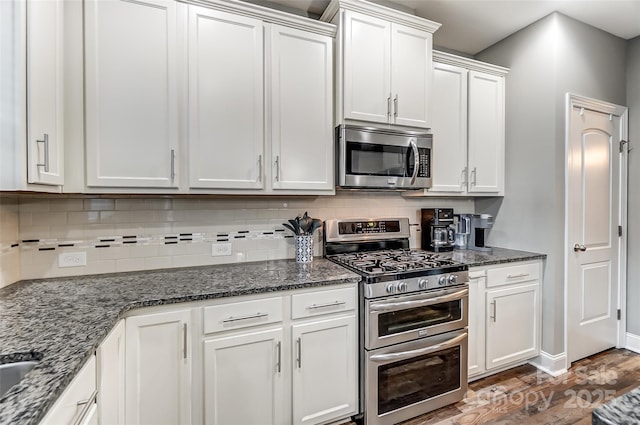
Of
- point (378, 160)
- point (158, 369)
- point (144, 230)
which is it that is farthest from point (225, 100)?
point (158, 369)

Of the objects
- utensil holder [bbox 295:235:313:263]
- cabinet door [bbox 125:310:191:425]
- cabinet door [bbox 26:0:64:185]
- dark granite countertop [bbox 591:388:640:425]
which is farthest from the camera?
utensil holder [bbox 295:235:313:263]

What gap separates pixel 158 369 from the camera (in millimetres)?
1486

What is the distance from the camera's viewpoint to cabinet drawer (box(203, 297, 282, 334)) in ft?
5.18

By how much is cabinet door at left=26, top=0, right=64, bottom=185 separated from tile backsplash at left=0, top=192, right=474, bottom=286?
44 centimetres

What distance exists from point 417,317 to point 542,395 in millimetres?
1199

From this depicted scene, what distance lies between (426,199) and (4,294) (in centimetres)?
293

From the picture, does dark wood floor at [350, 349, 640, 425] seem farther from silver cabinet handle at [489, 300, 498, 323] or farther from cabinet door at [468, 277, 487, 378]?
silver cabinet handle at [489, 300, 498, 323]

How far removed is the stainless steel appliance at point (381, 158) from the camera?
216 centimetres

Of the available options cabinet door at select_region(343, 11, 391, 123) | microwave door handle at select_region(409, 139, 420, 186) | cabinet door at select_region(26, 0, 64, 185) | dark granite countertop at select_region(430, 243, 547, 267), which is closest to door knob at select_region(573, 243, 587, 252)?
dark granite countertop at select_region(430, 243, 547, 267)

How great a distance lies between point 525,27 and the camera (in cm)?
275

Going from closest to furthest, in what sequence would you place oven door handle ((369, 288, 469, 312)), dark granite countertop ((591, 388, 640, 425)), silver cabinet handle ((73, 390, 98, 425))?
1. dark granite countertop ((591, 388, 640, 425))
2. silver cabinet handle ((73, 390, 98, 425))
3. oven door handle ((369, 288, 469, 312))

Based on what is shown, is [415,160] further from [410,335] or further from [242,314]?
[242,314]

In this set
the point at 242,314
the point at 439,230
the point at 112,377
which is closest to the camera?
the point at 112,377

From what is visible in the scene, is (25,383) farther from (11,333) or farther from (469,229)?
(469,229)
